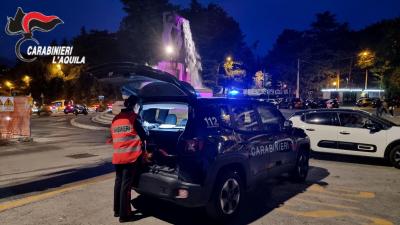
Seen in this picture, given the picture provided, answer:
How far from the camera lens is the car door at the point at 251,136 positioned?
17.2 ft

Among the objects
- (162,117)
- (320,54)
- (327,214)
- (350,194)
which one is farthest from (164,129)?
(320,54)

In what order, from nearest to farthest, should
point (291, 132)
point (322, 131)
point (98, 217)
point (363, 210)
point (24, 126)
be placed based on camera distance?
point (98, 217), point (363, 210), point (291, 132), point (322, 131), point (24, 126)

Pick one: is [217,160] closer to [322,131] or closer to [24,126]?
[322,131]

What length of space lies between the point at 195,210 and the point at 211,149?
4.86 ft

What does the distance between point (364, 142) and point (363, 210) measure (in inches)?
161

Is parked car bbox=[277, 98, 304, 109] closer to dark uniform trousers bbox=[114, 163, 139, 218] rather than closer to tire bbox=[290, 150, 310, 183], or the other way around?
tire bbox=[290, 150, 310, 183]

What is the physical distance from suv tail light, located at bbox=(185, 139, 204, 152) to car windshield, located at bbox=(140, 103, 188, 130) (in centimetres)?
132

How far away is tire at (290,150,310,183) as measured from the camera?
714cm

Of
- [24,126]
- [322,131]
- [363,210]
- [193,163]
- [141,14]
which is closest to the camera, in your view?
[193,163]

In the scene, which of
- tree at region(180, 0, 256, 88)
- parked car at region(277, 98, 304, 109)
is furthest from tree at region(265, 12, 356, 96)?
parked car at region(277, 98, 304, 109)

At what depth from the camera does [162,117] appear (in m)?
6.13

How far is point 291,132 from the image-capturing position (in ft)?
22.2

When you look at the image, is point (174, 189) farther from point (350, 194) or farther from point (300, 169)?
point (350, 194)

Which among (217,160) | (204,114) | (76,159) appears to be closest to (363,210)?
(217,160)
